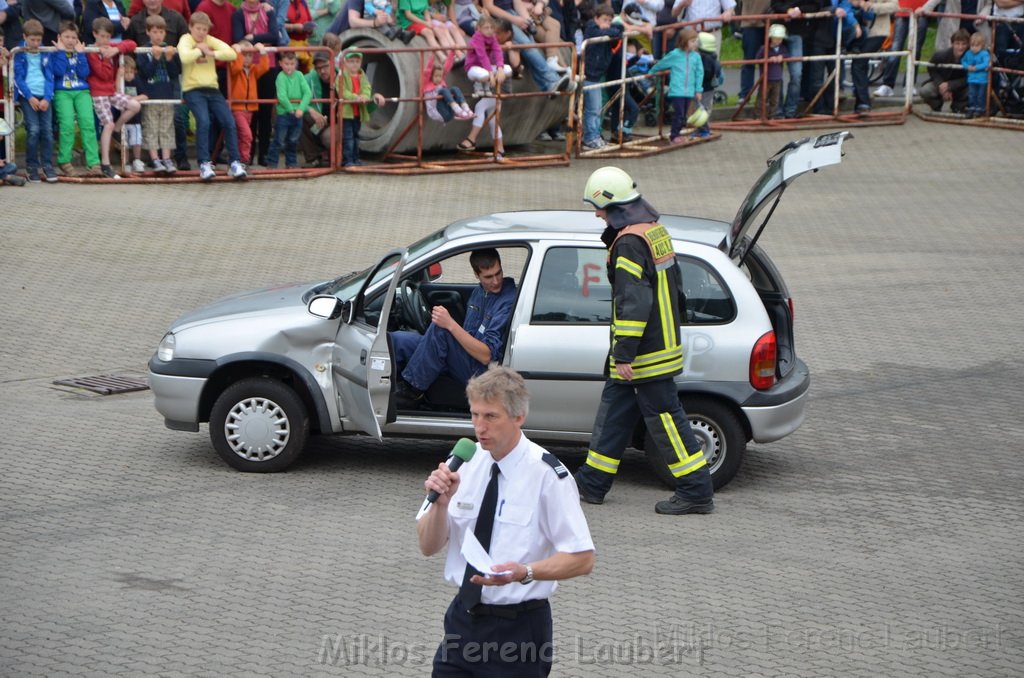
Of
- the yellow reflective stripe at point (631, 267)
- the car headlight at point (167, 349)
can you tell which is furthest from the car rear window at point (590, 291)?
the car headlight at point (167, 349)

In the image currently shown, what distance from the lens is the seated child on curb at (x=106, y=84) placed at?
1672 cm

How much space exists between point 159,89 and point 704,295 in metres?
10.5

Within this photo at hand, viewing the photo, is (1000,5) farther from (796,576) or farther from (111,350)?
(796,576)

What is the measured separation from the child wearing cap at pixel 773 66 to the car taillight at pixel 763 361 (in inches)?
542

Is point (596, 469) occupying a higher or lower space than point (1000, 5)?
lower

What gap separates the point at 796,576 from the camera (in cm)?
744

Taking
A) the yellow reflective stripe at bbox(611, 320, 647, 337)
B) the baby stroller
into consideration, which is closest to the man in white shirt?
the yellow reflective stripe at bbox(611, 320, 647, 337)

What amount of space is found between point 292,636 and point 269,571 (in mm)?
877

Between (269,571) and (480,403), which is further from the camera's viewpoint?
(269,571)

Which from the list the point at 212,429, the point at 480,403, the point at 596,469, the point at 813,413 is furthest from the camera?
the point at 813,413

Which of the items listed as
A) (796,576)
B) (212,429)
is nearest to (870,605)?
(796,576)

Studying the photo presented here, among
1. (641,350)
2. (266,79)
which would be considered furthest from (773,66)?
(641,350)

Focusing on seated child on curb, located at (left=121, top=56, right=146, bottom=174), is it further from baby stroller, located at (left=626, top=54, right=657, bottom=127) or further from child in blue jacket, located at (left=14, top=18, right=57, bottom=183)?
baby stroller, located at (left=626, top=54, right=657, bottom=127)

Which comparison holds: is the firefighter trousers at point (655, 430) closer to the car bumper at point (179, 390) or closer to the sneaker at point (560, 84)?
the car bumper at point (179, 390)
